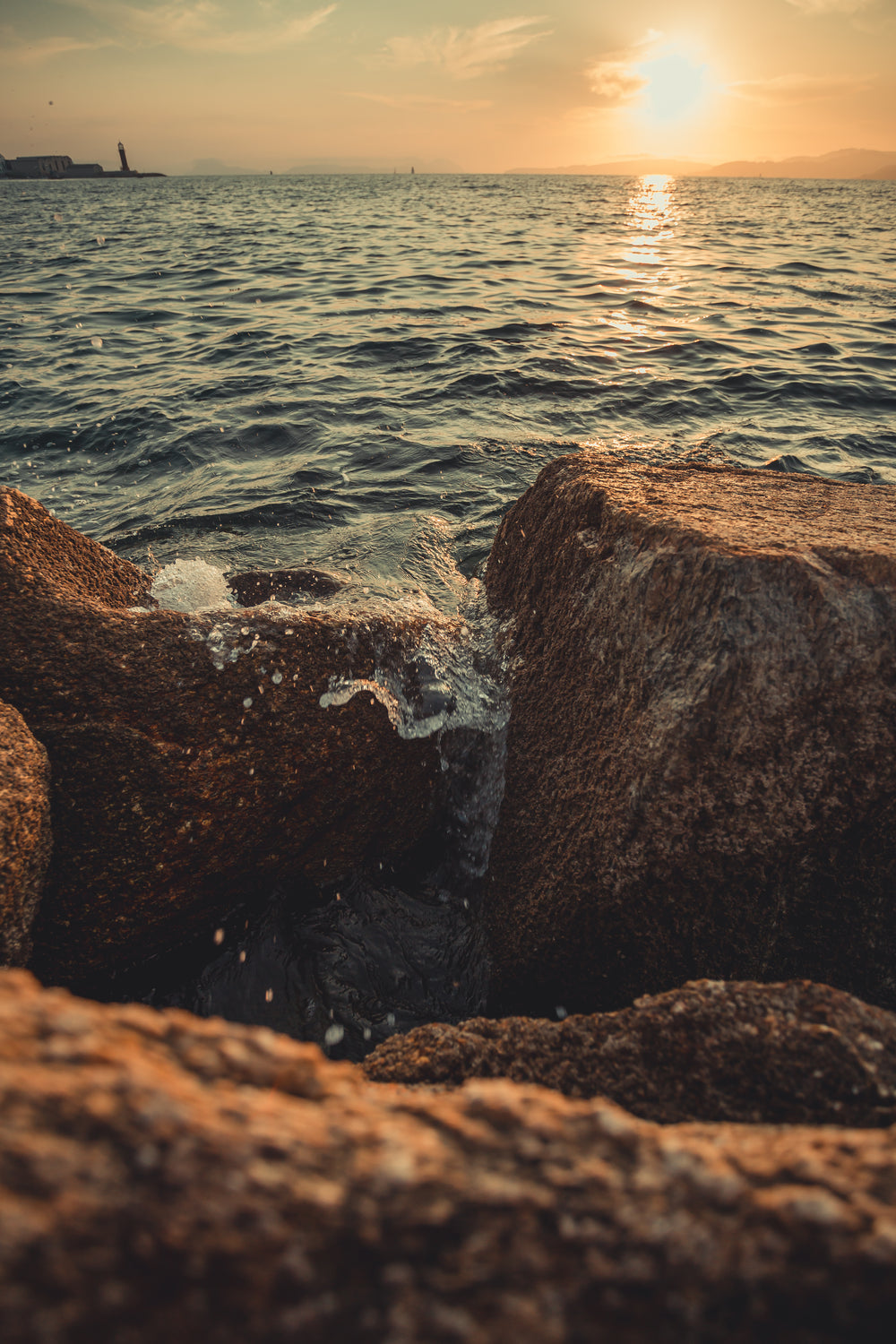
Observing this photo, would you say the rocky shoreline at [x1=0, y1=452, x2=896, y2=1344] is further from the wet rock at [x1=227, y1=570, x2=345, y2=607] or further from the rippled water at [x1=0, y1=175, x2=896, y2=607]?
the rippled water at [x1=0, y1=175, x2=896, y2=607]

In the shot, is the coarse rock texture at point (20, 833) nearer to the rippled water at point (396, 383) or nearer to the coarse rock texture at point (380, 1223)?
the coarse rock texture at point (380, 1223)

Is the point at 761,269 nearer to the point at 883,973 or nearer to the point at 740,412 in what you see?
the point at 740,412

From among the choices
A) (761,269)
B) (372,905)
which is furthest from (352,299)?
(372,905)

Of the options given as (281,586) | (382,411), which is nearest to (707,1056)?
(281,586)

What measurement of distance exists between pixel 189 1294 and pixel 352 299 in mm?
15638

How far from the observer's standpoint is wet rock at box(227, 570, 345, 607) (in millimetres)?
4695

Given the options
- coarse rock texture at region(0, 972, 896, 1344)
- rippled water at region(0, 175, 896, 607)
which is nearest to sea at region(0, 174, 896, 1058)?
rippled water at region(0, 175, 896, 607)

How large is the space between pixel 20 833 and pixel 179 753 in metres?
0.56

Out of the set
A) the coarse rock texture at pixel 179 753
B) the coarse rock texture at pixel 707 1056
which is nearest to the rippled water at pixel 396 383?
the coarse rock texture at pixel 179 753

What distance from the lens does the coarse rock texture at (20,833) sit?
2.04 m

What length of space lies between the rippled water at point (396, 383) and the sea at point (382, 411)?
5 centimetres

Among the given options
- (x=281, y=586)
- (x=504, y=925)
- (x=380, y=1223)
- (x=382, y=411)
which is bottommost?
(x=504, y=925)

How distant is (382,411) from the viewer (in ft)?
29.6

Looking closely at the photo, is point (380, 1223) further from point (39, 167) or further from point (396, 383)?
point (39, 167)
